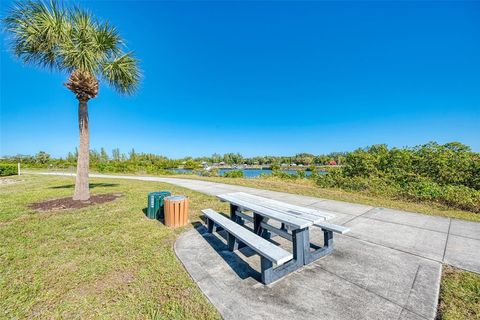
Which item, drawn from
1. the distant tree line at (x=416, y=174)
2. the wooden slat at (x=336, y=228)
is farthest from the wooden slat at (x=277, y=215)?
the distant tree line at (x=416, y=174)

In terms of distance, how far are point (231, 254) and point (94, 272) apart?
1820 millimetres

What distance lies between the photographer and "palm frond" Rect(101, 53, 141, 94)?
6.29 meters

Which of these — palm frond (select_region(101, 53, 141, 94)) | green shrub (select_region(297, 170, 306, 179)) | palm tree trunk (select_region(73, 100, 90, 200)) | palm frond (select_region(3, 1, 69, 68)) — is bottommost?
green shrub (select_region(297, 170, 306, 179))

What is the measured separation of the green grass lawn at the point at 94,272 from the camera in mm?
1916

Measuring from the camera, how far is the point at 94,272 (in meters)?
2.54

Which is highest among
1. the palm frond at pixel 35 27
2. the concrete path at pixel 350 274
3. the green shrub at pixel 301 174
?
the palm frond at pixel 35 27

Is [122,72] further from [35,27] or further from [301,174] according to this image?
[301,174]

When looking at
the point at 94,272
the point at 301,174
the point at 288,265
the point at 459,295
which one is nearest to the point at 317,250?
the point at 288,265

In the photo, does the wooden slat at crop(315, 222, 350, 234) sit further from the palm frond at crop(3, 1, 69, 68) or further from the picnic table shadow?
the palm frond at crop(3, 1, 69, 68)

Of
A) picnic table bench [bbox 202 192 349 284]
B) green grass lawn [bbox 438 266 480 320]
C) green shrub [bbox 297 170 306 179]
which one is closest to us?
green grass lawn [bbox 438 266 480 320]

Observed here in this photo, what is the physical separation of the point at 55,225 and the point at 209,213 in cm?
349

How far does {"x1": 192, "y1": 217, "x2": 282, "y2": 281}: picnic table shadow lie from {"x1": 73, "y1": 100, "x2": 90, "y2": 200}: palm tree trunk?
4.70 meters

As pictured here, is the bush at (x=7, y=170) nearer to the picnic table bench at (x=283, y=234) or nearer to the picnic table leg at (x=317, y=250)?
the picnic table bench at (x=283, y=234)

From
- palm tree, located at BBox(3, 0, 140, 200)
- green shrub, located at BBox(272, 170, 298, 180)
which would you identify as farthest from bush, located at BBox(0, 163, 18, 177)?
green shrub, located at BBox(272, 170, 298, 180)
